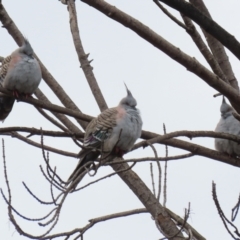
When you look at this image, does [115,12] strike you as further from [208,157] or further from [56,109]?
[208,157]

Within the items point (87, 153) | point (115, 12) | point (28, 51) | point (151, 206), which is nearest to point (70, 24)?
point (28, 51)

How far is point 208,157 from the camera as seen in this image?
480 centimetres

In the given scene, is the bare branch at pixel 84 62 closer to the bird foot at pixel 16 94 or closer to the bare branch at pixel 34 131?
the bird foot at pixel 16 94

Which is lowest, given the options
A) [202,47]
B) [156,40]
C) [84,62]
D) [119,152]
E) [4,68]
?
[156,40]

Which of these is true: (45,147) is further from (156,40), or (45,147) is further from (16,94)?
(156,40)

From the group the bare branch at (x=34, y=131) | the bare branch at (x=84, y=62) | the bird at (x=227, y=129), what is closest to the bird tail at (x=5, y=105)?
the bare branch at (x=84, y=62)

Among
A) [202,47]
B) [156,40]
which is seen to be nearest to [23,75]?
[202,47]

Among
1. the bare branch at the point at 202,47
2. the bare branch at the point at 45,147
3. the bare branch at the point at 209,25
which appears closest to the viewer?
the bare branch at the point at 209,25

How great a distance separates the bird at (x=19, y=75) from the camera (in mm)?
5902

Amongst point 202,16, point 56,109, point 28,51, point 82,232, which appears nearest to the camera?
point 202,16

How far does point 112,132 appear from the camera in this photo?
18.0ft

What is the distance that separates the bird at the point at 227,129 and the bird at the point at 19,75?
5.75ft

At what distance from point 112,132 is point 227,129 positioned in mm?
1396

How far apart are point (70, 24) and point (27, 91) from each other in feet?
2.78
